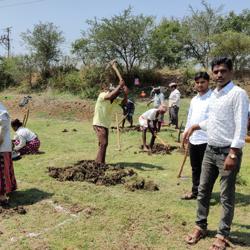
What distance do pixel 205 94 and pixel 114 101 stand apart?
2.87 m

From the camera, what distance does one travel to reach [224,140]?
461cm

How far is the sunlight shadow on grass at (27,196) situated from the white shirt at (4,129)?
2.63 ft

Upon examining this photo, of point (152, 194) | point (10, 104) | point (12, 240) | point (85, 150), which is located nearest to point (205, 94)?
point (152, 194)

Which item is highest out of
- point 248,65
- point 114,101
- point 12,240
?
point 248,65

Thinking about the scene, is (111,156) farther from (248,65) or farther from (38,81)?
(38,81)

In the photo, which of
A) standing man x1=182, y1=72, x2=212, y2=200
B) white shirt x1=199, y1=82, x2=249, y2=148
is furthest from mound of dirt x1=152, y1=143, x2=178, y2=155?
white shirt x1=199, y1=82, x2=249, y2=148

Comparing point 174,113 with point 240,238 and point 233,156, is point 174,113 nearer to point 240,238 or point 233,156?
point 240,238

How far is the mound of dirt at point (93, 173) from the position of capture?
764 cm

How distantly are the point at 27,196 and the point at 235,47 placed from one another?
21.0 meters

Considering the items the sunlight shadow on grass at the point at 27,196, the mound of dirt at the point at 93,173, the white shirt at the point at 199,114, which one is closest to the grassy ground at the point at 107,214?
the sunlight shadow on grass at the point at 27,196

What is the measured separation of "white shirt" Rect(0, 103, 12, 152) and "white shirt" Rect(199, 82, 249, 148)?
2.99 m

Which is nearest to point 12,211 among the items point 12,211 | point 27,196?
point 12,211

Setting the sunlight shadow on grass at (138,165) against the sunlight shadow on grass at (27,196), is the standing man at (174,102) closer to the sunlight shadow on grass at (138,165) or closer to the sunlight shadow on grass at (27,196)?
the sunlight shadow on grass at (138,165)

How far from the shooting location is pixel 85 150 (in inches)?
447
